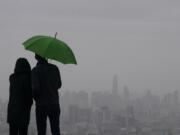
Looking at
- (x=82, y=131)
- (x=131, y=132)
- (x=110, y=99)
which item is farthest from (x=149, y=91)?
(x=82, y=131)

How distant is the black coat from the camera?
4090mm

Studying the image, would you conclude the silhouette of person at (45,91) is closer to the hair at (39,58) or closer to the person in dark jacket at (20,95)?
the hair at (39,58)

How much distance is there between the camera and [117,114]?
2913 inches

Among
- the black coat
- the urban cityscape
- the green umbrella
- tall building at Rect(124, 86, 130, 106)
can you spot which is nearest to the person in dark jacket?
the black coat

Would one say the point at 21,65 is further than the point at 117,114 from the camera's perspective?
No

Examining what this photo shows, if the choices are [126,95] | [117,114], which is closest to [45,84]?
[117,114]

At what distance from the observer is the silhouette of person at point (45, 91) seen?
4.06 metres

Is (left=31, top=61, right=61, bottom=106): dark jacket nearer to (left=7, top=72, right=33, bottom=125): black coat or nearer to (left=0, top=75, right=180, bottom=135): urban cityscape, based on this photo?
(left=7, top=72, right=33, bottom=125): black coat

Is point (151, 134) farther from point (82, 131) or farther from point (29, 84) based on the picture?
point (29, 84)

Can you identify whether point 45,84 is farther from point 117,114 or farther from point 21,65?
point 117,114

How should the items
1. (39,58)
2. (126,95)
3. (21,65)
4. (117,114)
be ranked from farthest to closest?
(126,95), (117,114), (39,58), (21,65)

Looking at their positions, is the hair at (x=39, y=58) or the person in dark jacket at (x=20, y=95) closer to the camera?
the person in dark jacket at (x=20, y=95)

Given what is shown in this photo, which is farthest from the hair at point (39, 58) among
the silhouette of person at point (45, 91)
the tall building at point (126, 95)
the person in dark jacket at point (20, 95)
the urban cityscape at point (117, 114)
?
the tall building at point (126, 95)

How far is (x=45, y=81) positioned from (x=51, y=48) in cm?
40
